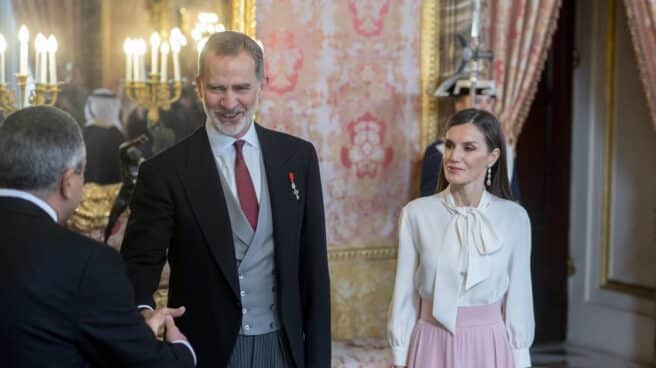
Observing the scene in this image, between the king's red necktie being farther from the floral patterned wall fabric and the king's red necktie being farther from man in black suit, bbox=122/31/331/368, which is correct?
the floral patterned wall fabric

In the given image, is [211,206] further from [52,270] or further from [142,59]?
[142,59]

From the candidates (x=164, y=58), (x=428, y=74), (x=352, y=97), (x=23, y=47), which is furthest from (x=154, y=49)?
(x=428, y=74)

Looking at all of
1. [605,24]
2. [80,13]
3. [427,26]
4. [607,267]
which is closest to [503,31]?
[427,26]

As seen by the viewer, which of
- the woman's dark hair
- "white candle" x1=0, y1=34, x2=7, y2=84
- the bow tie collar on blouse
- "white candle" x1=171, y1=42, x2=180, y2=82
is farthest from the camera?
"white candle" x1=171, y1=42, x2=180, y2=82

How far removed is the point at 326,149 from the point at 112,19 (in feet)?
4.64

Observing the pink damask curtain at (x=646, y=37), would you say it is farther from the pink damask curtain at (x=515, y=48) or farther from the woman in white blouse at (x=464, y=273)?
the woman in white blouse at (x=464, y=273)

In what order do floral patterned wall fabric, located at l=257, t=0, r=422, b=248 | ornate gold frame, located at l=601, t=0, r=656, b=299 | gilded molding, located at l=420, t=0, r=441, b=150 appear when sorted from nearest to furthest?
1. floral patterned wall fabric, located at l=257, t=0, r=422, b=248
2. gilded molding, located at l=420, t=0, r=441, b=150
3. ornate gold frame, located at l=601, t=0, r=656, b=299

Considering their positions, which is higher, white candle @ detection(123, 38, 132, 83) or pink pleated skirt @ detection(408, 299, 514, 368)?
white candle @ detection(123, 38, 132, 83)

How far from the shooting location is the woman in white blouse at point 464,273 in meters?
3.11

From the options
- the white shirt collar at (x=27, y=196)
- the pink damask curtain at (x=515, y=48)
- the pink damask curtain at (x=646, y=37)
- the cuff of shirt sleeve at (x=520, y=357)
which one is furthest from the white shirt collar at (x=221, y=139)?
the pink damask curtain at (x=646, y=37)

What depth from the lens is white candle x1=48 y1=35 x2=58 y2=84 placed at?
15.2 feet

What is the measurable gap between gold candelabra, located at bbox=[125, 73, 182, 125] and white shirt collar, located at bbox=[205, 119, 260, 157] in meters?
2.36

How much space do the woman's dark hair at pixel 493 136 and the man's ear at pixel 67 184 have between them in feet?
5.55

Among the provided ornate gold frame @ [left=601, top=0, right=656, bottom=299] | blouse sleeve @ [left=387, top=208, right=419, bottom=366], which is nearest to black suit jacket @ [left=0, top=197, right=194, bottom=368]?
blouse sleeve @ [left=387, top=208, right=419, bottom=366]
